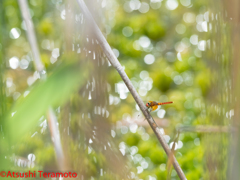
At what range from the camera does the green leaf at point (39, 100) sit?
139 mm

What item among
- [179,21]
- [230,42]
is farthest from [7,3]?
[230,42]

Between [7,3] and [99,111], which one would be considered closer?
[99,111]

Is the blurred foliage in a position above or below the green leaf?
above

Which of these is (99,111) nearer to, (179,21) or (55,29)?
(55,29)

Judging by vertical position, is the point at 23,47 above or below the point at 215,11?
above

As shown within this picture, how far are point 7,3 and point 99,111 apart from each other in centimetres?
72

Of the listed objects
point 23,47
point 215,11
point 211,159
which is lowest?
point 211,159

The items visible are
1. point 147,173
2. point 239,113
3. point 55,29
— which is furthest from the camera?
point 55,29

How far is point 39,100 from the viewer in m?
0.14

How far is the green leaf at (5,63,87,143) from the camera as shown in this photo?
14cm

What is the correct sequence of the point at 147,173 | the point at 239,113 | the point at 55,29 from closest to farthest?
1. the point at 239,113
2. the point at 147,173
3. the point at 55,29

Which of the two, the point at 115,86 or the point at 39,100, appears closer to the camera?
the point at 39,100

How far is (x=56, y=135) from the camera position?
0.28 metres

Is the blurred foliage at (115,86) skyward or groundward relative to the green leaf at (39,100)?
skyward
